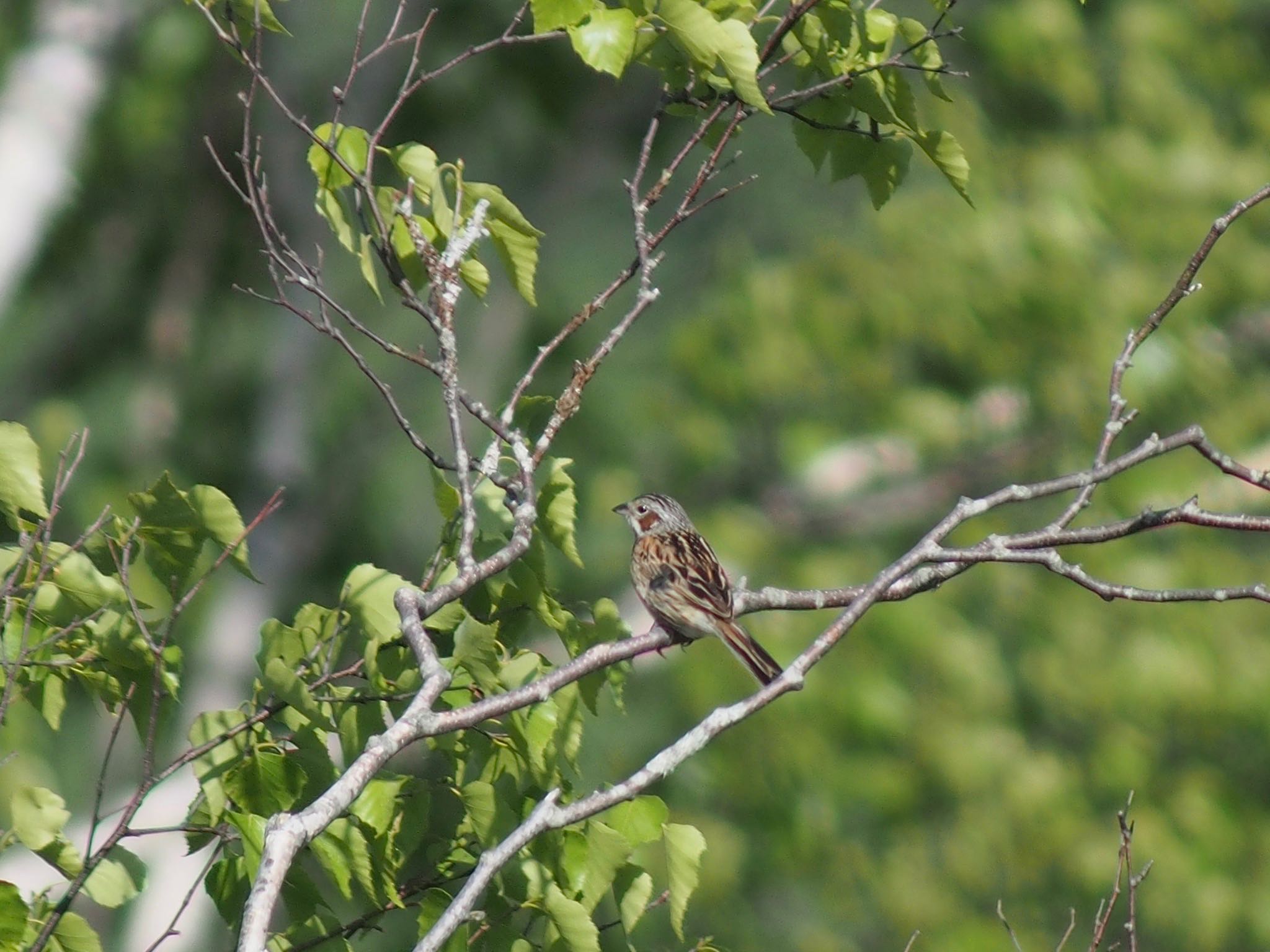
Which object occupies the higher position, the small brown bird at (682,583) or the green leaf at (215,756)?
the small brown bird at (682,583)

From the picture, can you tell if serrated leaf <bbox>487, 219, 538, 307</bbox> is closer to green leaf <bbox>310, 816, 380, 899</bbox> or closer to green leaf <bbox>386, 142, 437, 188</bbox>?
green leaf <bbox>386, 142, 437, 188</bbox>

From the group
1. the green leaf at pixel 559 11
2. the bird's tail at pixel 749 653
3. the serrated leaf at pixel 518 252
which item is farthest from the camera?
the bird's tail at pixel 749 653

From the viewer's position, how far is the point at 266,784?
8.15 ft

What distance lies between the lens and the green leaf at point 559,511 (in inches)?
110

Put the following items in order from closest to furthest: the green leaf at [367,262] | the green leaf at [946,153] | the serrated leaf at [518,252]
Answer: the green leaf at [367,262] < the serrated leaf at [518,252] < the green leaf at [946,153]

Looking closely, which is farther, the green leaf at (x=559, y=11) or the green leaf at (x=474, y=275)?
the green leaf at (x=474, y=275)

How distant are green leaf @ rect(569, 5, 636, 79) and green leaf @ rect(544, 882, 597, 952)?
1.35 m

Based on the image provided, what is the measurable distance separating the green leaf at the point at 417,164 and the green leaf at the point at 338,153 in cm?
8

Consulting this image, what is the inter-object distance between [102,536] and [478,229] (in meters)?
0.84

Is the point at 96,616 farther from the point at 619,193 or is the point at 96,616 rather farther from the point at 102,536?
the point at 619,193

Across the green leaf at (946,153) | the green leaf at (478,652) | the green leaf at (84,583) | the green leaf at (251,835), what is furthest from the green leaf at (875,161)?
the green leaf at (251,835)

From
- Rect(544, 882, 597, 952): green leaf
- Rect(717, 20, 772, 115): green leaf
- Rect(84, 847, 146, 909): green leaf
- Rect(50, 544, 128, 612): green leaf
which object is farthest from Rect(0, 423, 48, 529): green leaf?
Rect(717, 20, 772, 115): green leaf

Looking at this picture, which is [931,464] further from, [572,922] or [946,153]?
[572,922]

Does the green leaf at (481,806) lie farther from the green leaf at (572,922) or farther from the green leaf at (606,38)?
the green leaf at (606,38)
